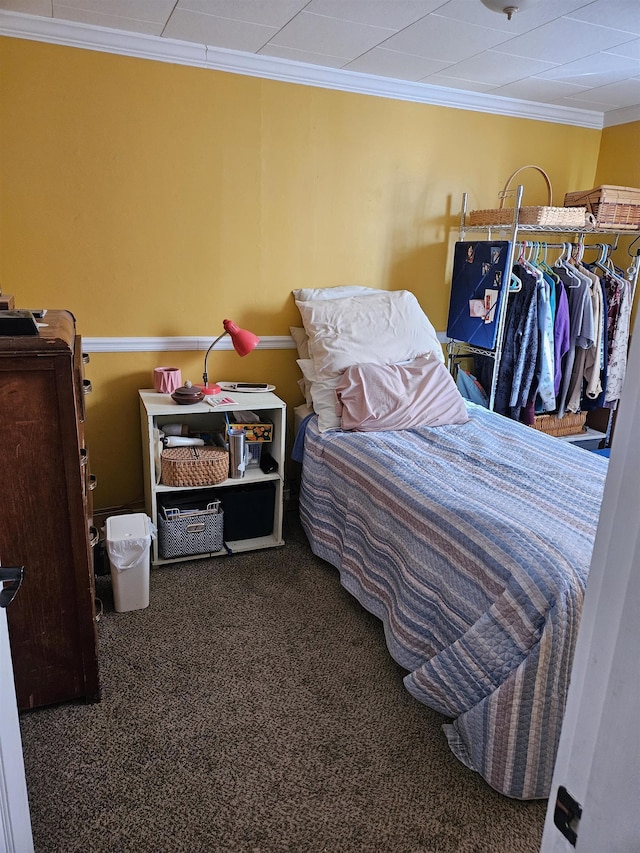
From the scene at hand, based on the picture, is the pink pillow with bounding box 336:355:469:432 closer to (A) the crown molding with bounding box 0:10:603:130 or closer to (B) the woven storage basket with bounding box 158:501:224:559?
(B) the woven storage basket with bounding box 158:501:224:559

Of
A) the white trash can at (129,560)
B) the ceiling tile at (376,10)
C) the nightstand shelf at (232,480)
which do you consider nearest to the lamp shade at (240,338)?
the nightstand shelf at (232,480)

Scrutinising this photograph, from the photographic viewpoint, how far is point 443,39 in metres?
2.49

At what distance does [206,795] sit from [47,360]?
49.8 inches

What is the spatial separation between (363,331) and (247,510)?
1.08 meters

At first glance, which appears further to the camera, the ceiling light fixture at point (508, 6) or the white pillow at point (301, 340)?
the white pillow at point (301, 340)

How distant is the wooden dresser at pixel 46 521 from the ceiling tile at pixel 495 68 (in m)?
2.23

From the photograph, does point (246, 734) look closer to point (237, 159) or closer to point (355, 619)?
point (355, 619)

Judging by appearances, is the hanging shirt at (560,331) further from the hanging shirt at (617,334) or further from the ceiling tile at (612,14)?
the ceiling tile at (612,14)

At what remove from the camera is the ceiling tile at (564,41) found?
7.67ft

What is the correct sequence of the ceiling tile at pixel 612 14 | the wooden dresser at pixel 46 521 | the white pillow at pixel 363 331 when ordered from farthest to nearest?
1. the white pillow at pixel 363 331
2. the ceiling tile at pixel 612 14
3. the wooden dresser at pixel 46 521

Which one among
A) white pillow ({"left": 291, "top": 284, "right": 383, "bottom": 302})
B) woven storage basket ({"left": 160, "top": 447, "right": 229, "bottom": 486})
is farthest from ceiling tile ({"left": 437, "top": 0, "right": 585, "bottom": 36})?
woven storage basket ({"left": 160, "top": 447, "right": 229, "bottom": 486})

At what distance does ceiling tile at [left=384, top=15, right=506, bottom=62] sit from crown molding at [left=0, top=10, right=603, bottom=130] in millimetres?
436

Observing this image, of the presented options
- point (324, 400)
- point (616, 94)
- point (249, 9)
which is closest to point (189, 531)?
point (324, 400)

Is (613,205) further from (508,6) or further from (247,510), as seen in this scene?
(247,510)
